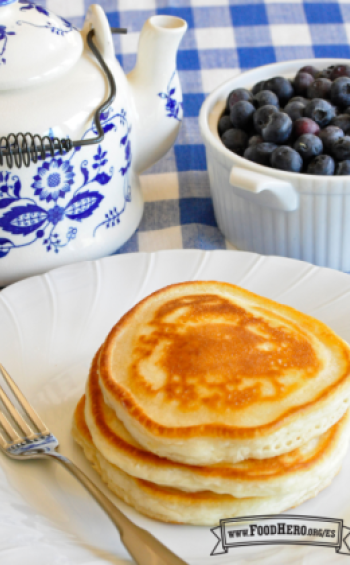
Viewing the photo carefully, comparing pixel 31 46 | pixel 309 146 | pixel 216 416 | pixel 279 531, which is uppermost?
pixel 31 46

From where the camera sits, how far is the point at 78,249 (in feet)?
3.43

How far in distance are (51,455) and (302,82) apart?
0.85 m

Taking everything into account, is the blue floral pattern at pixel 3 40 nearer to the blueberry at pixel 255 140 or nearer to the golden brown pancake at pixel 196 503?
the blueberry at pixel 255 140

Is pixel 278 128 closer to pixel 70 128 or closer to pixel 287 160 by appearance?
pixel 287 160

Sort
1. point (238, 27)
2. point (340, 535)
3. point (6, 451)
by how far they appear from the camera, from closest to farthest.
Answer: point (340, 535) < point (6, 451) < point (238, 27)

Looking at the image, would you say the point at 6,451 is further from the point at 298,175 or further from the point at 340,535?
the point at 298,175

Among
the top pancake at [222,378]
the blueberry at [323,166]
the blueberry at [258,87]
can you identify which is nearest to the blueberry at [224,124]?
the blueberry at [258,87]

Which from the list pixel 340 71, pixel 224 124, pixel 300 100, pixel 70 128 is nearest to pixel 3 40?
pixel 70 128

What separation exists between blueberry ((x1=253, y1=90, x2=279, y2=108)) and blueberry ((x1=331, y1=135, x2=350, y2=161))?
17 centimetres

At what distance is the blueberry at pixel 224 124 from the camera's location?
3.65ft

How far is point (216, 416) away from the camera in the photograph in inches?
25.0

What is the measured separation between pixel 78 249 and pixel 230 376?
48 cm

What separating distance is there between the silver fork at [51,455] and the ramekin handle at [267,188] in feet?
1.61

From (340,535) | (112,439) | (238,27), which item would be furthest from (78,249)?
(238,27)
